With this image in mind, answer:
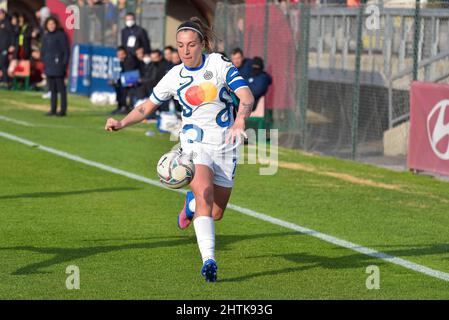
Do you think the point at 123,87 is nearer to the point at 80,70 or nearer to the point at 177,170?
the point at 80,70

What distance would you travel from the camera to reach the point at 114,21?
34.5m

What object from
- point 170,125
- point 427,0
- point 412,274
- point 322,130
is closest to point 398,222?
point 412,274

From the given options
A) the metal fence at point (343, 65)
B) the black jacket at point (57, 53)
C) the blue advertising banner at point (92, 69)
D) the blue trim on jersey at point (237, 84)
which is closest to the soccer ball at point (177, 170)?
the blue trim on jersey at point (237, 84)

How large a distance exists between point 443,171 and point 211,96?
8184 millimetres

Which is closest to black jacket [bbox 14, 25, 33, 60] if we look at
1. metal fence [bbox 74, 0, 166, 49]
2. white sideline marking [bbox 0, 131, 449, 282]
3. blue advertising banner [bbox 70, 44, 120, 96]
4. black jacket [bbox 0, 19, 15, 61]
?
black jacket [bbox 0, 19, 15, 61]

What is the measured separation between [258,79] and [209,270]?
14.0 meters

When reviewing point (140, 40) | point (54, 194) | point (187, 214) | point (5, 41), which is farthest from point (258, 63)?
point (5, 41)

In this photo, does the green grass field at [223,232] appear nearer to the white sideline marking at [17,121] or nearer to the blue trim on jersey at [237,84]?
the blue trim on jersey at [237,84]

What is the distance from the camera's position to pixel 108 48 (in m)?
33.3

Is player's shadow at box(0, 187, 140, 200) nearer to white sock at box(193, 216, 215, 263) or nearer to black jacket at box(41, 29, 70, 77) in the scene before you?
white sock at box(193, 216, 215, 263)

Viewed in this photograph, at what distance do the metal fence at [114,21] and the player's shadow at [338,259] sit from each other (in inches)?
796

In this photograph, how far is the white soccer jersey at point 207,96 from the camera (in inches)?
360

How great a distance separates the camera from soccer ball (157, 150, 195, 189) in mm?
8945

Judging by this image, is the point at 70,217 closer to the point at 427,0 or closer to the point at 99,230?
the point at 99,230
